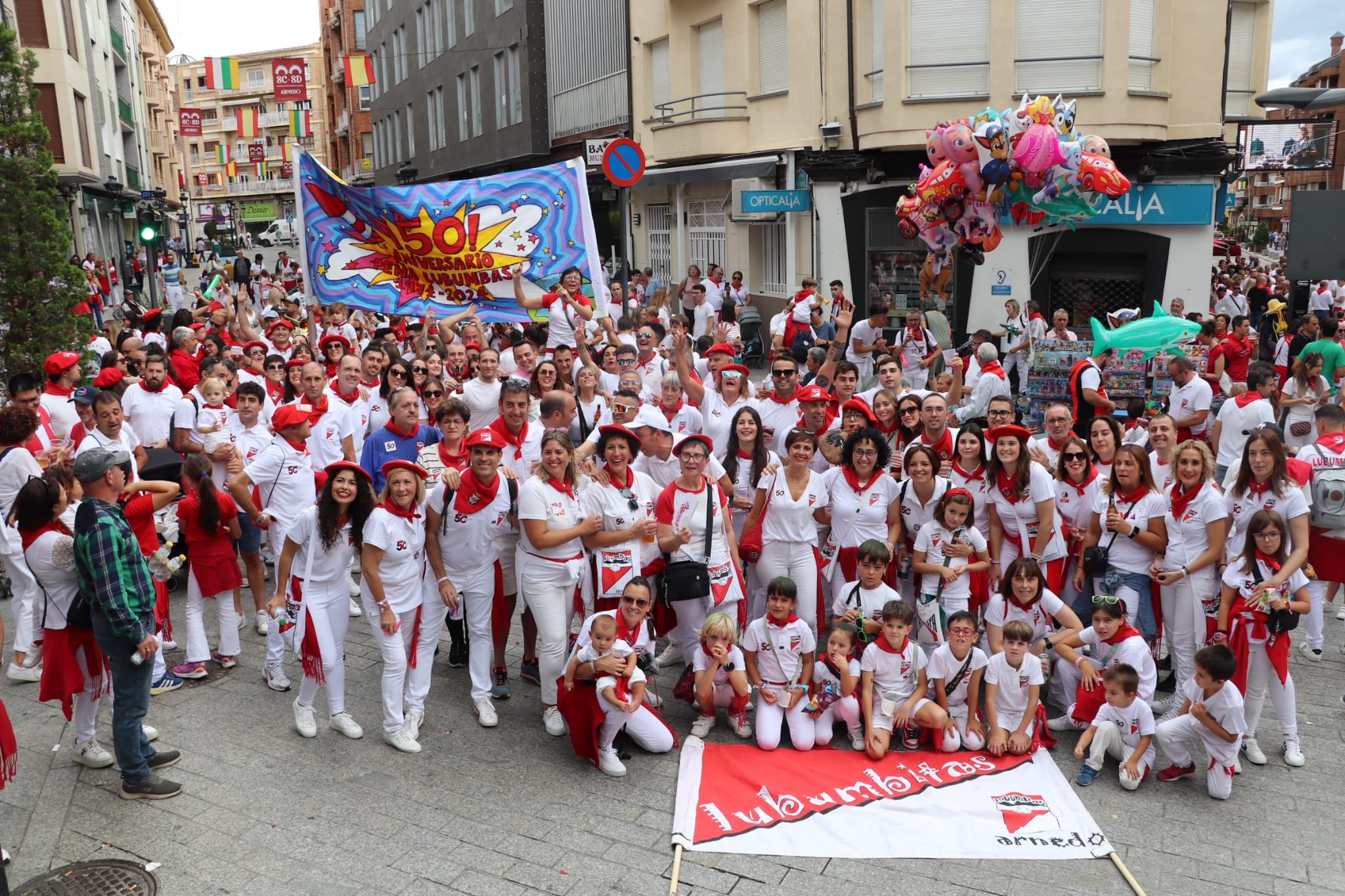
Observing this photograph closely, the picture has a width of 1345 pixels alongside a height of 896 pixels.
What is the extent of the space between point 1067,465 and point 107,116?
3660 cm

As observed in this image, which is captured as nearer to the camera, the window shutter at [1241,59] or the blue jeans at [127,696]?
the blue jeans at [127,696]

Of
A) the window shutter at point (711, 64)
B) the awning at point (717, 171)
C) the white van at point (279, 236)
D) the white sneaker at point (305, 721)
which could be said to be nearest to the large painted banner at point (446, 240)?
the white sneaker at point (305, 721)

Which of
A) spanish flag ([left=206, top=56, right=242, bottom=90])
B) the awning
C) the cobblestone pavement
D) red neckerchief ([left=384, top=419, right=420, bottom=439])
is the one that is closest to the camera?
the cobblestone pavement

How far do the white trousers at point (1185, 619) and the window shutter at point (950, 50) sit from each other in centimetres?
1315

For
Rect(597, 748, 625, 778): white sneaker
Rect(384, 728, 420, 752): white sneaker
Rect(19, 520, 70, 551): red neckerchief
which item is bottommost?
Rect(597, 748, 625, 778): white sneaker

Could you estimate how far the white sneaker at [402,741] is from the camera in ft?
20.4

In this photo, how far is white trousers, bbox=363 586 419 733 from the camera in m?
6.21

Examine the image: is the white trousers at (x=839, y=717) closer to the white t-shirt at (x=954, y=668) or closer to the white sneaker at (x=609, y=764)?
the white t-shirt at (x=954, y=668)

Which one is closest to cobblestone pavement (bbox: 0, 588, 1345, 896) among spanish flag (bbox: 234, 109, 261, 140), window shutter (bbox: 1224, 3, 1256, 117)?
window shutter (bbox: 1224, 3, 1256, 117)

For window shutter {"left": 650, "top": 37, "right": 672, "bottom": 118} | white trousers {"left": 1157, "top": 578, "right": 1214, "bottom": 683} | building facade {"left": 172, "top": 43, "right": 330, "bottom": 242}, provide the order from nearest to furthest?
white trousers {"left": 1157, "top": 578, "right": 1214, "bottom": 683}
window shutter {"left": 650, "top": 37, "right": 672, "bottom": 118}
building facade {"left": 172, "top": 43, "right": 330, "bottom": 242}

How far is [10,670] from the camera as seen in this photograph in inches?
282

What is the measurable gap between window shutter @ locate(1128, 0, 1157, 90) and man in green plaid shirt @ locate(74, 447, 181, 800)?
55.6 feet

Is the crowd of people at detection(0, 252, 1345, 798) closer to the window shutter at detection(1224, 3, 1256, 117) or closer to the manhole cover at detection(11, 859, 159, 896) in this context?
the manhole cover at detection(11, 859, 159, 896)

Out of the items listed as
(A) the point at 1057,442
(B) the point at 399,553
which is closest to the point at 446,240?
(B) the point at 399,553
